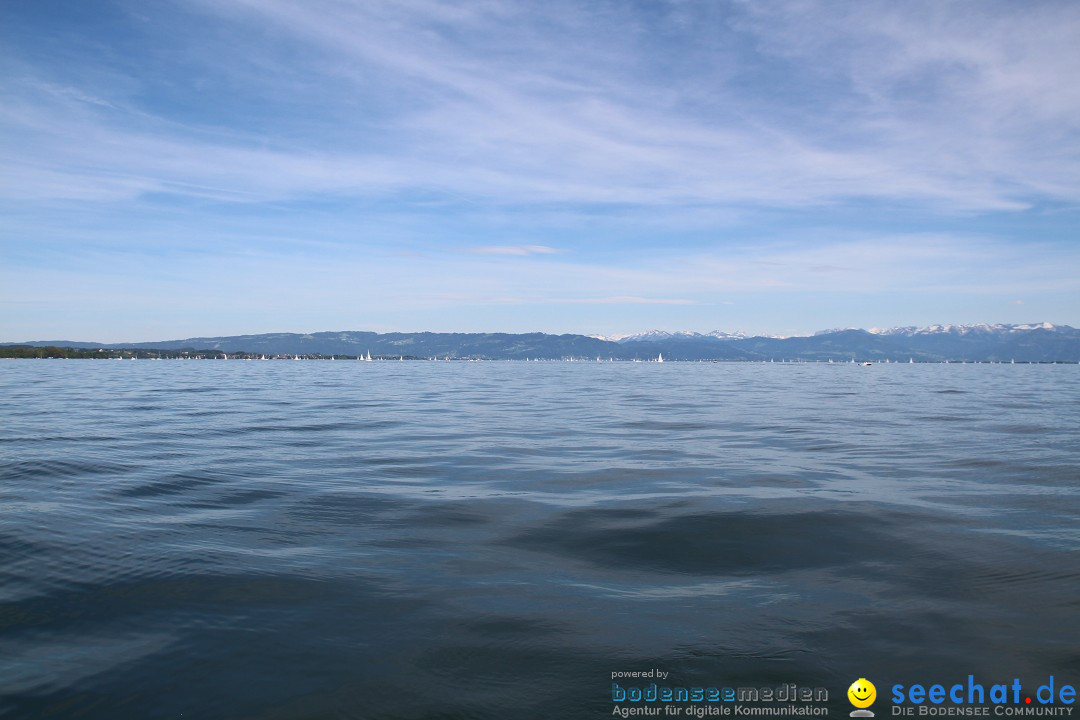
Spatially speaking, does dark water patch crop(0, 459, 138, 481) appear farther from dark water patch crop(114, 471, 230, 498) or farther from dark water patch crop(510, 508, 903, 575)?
dark water patch crop(510, 508, 903, 575)

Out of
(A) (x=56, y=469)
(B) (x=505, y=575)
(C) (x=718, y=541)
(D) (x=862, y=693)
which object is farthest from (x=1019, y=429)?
(A) (x=56, y=469)

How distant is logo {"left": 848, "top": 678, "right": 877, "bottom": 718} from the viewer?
6.05m

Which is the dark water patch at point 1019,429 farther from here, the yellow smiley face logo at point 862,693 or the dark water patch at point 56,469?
the dark water patch at point 56,469

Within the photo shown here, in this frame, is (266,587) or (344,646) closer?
(344,646)

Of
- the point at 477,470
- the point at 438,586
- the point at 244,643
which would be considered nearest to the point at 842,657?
the point at 438,586

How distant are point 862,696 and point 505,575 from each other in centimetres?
481

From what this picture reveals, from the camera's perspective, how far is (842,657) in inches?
271

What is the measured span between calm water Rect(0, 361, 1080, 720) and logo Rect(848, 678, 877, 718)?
0.40 ft

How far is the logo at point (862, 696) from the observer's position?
6.05m

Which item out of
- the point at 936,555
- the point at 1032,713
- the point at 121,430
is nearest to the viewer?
the point at 1032,713

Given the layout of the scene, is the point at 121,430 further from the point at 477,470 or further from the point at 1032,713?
the point at 1032,713

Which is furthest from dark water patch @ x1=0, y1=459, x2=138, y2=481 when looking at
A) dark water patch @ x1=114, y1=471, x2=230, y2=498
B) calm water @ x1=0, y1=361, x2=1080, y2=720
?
dark water patch @ x1=114, y1=471, x2=230, y2=498

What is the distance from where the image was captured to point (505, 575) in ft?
30.9

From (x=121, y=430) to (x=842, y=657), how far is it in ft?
88.9
